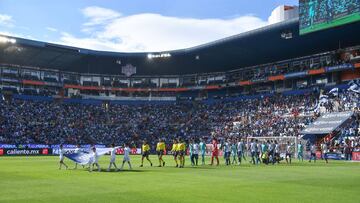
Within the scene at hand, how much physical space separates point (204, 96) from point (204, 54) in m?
13.4

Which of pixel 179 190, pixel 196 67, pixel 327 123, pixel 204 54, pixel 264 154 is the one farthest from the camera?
pixel 196 67

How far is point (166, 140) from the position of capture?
7712 cm

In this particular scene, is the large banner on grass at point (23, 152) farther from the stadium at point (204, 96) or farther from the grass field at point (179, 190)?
the grass field at point (179, 190)

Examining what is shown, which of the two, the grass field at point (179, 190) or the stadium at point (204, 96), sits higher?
the stadium at point (204, 96)

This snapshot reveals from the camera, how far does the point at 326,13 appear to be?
175 ft

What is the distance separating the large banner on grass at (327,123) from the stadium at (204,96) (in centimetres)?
20

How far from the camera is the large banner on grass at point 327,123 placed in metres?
54.1

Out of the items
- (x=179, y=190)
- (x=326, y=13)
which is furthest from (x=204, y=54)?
(x=179, y=190)

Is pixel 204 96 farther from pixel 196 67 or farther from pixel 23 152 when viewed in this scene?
pixel 23 152

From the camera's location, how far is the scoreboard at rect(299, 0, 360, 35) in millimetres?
51250

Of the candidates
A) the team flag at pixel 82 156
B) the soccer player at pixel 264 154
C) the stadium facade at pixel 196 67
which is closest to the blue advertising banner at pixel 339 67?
the stadium facade at pixel 196 67

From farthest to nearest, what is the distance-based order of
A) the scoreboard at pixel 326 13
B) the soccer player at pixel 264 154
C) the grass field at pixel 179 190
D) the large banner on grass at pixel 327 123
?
the large banner on grass at pixel 327 123 < the scoreboard at pixel 326 13 < the soccer player at pixel 264 154 < the grass field at pixel 179 190

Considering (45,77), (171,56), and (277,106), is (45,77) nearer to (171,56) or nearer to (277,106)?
(171,56)

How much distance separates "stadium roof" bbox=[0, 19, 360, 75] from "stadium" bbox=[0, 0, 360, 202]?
0.68ft
